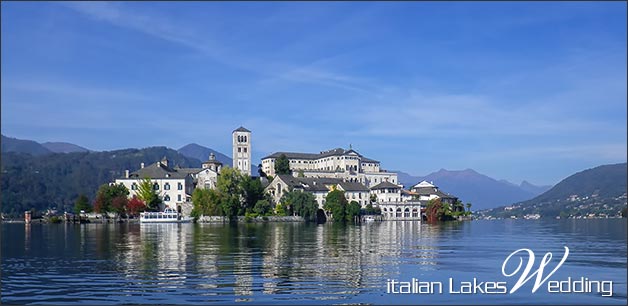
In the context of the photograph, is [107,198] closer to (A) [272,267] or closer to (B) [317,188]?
(B) [317,188]

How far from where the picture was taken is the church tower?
129625 millimetres

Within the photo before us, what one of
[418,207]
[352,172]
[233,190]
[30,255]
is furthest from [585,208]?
[30,255]

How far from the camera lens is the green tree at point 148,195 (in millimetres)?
96688

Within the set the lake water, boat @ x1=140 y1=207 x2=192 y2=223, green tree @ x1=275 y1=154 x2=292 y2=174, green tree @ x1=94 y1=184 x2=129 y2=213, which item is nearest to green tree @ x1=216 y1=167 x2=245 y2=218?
boat @ x1=140 y1=207 x2=192 y2=223

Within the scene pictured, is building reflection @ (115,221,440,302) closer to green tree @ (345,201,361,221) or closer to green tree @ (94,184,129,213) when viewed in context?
green tree @ (345,201,361,221)

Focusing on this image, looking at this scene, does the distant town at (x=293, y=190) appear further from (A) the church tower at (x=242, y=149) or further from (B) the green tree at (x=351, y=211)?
(A) the church tower at (x=242, y=149)

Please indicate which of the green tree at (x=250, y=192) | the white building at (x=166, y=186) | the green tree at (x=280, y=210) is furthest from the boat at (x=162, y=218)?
the green tree at (x=280, y=210)

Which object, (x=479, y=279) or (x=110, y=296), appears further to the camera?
(x=479, y=279)

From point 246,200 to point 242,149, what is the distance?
35865 mm

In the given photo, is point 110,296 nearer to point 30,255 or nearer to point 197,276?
point 197,276

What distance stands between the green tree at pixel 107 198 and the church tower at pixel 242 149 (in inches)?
1419

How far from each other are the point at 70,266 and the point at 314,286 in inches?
419

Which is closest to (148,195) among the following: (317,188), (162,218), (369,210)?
(162,218)

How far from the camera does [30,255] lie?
97.0 ft
